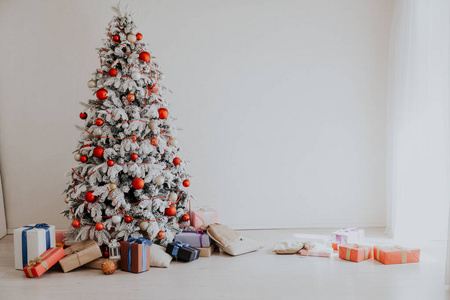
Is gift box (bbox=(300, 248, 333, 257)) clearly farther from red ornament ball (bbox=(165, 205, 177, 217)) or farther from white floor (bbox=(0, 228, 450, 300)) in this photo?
red ornament ball (bbox=(165, 205, 177, 217))

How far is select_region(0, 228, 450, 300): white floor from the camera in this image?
2.76 meters

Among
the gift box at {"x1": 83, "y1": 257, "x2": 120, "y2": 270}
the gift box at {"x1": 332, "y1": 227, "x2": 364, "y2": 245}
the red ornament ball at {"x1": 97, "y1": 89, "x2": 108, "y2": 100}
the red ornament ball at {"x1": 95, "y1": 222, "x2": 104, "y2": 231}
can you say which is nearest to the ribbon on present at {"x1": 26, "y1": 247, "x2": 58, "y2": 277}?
the gift box at {"x1": 83, "y1": 257, "x2": 120, "y2": 270}

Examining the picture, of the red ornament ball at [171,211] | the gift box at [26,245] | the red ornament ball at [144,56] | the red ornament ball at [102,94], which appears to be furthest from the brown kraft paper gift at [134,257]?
the red ornament ball at [144,56]

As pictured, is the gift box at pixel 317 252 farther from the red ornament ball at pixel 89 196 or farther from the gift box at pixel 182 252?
the red ornament ball at pixel 89 196

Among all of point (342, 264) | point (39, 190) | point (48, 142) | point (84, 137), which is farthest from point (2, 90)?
point (342, 264)

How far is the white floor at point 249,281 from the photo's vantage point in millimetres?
2762

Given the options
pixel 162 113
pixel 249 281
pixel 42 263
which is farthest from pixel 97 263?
pixel 162 113

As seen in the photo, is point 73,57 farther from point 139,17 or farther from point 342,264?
point 342,264

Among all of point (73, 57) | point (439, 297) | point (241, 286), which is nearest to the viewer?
point (439, 297)

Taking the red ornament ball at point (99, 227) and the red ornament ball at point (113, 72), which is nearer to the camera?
the red ornament ball at point (99, 227)

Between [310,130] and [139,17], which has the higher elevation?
[139,17]

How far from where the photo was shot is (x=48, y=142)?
4.36 m

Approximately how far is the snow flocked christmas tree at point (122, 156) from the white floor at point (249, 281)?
1.36 ft

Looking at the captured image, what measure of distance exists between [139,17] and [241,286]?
288 centimetres
